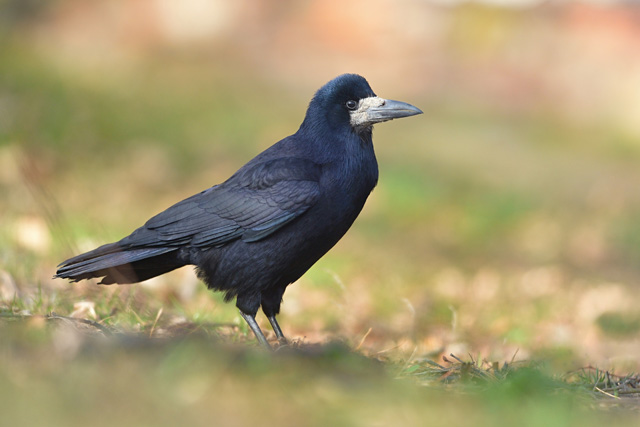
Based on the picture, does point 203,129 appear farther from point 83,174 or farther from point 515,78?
point 515,78

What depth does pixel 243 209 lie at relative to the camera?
4.33 m

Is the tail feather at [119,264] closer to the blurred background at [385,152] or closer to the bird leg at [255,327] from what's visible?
the blurred background at [385,152]

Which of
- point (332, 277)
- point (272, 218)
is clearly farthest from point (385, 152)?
point (272, 218)

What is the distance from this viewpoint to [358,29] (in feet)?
67.3

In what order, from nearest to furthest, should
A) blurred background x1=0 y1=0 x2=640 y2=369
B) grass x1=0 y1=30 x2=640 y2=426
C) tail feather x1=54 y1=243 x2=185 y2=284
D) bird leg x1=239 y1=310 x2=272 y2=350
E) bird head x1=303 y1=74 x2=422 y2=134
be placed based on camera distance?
grass x1=0 y1=30 x2=640 y2=426
bird leg x1=239 y1=310 x2=272 y2=350
tail feather x1=54 y1=243 x2=185 y2=284
bird head x1=303 y1=74 x2=422 y2=134
blurred background x1=0 y1=0 x2=640 y2=369

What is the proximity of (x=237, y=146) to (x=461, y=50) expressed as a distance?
379 inches

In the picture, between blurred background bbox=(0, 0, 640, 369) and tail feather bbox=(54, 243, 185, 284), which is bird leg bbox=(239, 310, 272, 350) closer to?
blurred background bbox=(0, 0, 640, 369)

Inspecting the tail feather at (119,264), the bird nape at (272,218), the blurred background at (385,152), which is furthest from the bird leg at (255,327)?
the tail feather at (119,264)

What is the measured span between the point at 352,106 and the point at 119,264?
1.64m

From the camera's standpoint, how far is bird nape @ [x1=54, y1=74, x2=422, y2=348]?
418 centimetres

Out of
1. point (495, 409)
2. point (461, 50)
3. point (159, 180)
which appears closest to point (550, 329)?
point (495, 409)

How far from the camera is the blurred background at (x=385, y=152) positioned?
5.82 m

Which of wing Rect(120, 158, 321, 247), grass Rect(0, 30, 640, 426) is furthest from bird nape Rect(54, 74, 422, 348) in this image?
grass Rect(0, 30, 640, 426)

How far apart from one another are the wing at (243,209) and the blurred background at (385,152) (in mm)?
444
